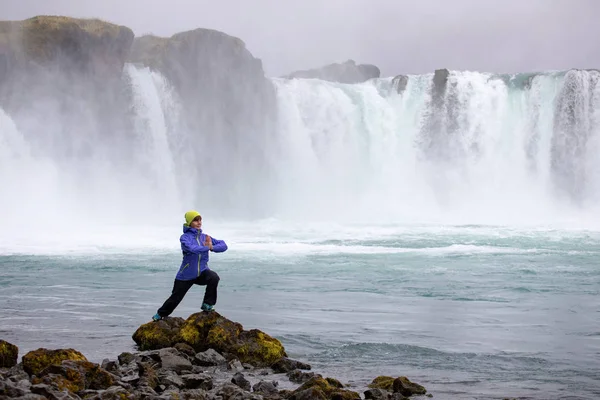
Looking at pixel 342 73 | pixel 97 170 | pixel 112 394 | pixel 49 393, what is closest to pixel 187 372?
pixel 112 394

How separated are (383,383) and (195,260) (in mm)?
2823

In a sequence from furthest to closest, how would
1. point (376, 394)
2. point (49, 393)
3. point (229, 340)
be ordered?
point (229, 340) < point (376, 394) < point (49, 393)

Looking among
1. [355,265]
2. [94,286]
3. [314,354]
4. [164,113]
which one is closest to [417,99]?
[164,113]

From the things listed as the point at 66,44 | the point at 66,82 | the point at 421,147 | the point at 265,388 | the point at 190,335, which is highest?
the point at 66,44

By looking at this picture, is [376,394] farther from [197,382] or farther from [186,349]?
[186,349]

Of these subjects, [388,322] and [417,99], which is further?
[417,99]

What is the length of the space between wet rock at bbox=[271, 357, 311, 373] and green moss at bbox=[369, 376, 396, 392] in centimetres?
108

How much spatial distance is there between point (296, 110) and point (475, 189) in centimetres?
1196

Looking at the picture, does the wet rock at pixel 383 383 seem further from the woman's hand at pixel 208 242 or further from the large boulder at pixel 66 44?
the large boulder at pixel 66 44

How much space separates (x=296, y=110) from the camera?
53.0 meters

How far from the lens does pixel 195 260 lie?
10531 millimetres

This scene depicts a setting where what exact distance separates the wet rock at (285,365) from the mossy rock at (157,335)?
138 cm

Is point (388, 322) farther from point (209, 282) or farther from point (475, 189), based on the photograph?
point (475, 189)

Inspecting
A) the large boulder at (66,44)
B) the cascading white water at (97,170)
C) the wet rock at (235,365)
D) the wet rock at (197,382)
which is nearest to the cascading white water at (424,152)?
the cascading white water at (97,170)
